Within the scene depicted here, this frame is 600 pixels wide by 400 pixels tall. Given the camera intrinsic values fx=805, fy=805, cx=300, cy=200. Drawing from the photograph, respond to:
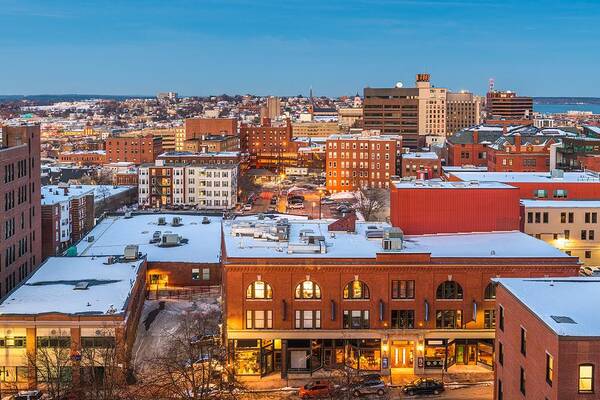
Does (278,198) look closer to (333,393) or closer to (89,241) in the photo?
(89,241)

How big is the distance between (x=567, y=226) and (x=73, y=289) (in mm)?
47032

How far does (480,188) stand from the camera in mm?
65750

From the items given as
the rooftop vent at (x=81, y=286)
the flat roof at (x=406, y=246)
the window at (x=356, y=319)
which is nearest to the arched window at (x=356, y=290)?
the window at (x=356, y=319)

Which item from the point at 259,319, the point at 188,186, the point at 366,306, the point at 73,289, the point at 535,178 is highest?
the point at 535,178

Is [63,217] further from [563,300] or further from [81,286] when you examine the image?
[563,300]

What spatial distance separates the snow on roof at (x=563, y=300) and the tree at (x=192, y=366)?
16.4 metres

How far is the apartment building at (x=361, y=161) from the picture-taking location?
168 meters

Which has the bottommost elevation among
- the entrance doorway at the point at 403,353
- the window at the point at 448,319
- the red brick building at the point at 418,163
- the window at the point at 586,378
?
the entrance doorway at the point at 403,353

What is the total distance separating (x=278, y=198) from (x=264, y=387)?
114653mm

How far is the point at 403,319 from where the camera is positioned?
56312 millimetres

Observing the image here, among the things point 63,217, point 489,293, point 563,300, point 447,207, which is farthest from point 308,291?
point 63,217

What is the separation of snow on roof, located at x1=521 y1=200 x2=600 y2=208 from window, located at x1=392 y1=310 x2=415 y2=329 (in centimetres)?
2695

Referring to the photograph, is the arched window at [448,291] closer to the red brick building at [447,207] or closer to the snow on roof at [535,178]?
the red brick building at [447,207]

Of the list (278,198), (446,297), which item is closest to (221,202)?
(278,198)
